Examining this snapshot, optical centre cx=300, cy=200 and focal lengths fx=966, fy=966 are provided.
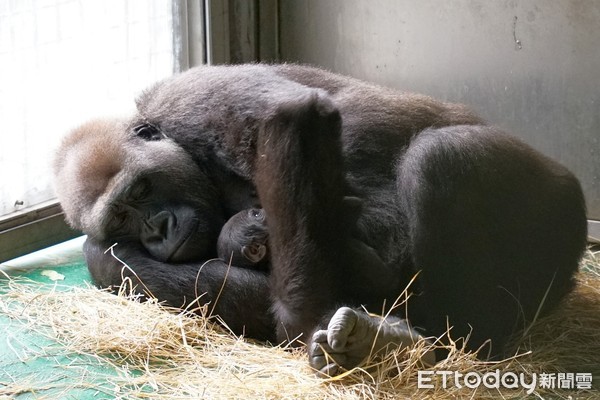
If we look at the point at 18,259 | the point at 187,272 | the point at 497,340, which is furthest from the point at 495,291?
the point at 18,259

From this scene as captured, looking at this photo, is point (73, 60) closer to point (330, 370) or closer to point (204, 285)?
point (204, 285)

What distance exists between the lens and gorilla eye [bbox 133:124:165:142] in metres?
5.07

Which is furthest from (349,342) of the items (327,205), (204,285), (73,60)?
(73,60)

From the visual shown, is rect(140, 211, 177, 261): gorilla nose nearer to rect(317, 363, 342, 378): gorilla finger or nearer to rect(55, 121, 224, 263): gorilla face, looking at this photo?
rect(55, 121, 224, 263): gorilla face

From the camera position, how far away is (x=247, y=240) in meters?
4.59

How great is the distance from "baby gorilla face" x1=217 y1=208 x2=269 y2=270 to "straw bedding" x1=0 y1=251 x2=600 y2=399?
0.34m

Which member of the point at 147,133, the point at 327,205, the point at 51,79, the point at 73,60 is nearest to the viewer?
the point at 327,205

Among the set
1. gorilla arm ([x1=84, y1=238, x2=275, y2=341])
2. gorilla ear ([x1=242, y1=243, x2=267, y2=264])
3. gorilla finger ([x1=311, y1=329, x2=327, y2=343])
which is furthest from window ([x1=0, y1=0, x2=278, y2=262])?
Answer: gorilla finger ([x1=311, y1=329, x2=327, y2=343])

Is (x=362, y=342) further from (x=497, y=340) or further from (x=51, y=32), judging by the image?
(x=51, y=32)

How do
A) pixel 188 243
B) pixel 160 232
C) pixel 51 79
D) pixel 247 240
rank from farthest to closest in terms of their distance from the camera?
pixel 51 79
pixel 160 232
pixel 188 243
pixel 247 240

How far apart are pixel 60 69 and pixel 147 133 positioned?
142cm

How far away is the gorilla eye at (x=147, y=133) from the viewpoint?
5.07 m

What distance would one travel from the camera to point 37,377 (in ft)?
13.7

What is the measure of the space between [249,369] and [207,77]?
162 cm
